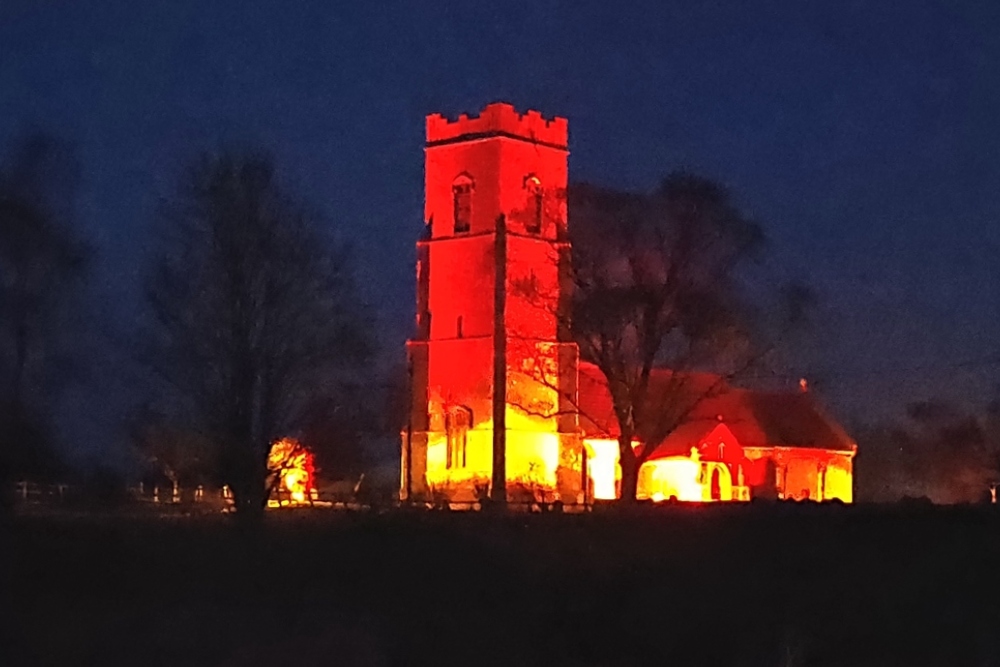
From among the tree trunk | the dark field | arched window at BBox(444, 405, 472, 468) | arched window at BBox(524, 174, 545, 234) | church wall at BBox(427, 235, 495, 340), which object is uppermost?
arched window at BBox(524, 174, 545, 234)

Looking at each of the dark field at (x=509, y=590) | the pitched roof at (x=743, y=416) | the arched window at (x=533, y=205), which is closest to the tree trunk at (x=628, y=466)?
the pitched roof at (x=743, y=416)

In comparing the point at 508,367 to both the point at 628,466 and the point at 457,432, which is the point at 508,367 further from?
the point at 628,466

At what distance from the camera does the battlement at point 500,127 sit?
265 ft

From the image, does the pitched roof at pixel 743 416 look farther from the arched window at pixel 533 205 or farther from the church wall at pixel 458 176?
the church wall at pixel 458 176

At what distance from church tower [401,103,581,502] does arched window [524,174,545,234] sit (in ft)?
0.19

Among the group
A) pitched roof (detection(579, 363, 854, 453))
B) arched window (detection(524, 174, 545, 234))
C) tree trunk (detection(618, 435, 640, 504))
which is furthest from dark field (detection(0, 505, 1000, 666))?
arched window (detection(524, 174, 545, 234))

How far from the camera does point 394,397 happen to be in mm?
88625

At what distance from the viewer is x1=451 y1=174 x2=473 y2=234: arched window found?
265 ft

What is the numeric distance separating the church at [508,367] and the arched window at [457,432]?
6 centimetres

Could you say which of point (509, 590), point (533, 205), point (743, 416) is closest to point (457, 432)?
point (533, 205)

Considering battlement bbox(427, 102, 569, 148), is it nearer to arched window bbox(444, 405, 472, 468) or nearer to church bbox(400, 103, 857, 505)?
church bbox(400, 103, 857, 505)

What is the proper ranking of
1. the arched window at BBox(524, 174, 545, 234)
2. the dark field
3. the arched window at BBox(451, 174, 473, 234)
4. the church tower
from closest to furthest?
1. the dark field
2. the church tower
3. the arched window at BBox(524, 174, 545, 234)
4. the arched window at BBox(451, 174, 473, 234)

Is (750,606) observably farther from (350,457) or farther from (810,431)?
(810,431)

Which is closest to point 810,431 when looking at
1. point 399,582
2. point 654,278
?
point 654,278
